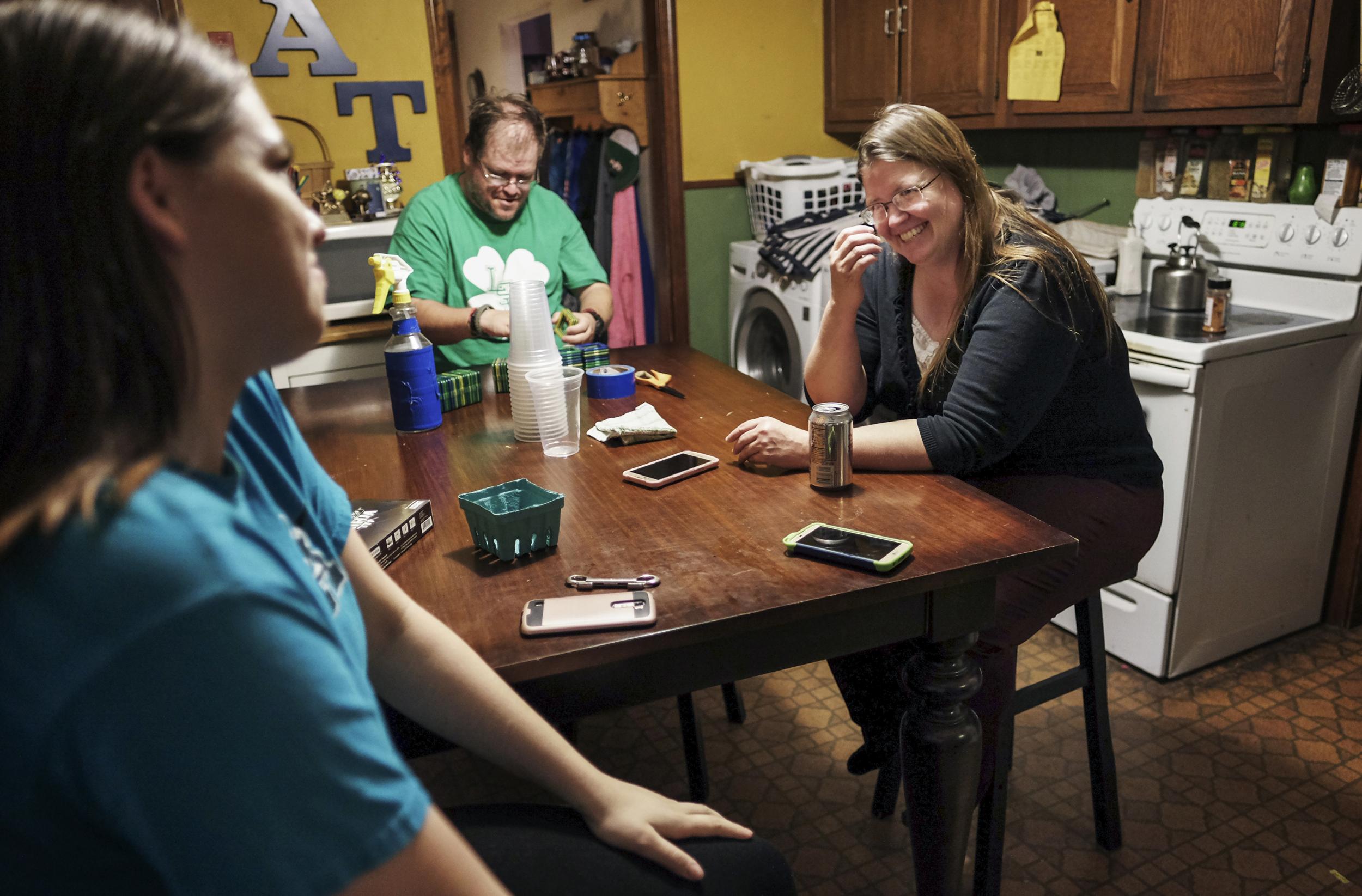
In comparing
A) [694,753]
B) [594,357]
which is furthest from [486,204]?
[694,753]

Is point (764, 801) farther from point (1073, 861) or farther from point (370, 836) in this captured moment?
point (370, 836)

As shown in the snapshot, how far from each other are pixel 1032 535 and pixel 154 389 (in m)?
1.05

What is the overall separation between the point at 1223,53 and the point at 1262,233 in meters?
0.50

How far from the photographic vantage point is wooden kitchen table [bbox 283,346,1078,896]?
3.52 ft

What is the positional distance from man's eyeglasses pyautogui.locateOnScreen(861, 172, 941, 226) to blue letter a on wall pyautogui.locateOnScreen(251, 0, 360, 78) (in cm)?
241

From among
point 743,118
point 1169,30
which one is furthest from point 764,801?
point 743,118

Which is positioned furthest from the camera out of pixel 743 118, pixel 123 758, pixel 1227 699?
pixel 743 118

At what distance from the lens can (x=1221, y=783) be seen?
6.66ft

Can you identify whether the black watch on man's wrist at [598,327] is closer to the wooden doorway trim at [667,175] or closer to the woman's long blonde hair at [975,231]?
the woman's long blonde hair at [975,231]

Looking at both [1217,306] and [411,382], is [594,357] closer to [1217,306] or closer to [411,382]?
[411,382]

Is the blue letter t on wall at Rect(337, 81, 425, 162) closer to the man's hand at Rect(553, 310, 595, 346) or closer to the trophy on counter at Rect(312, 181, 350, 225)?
the trophy on counter at Rect(312, 181, 350, 225)

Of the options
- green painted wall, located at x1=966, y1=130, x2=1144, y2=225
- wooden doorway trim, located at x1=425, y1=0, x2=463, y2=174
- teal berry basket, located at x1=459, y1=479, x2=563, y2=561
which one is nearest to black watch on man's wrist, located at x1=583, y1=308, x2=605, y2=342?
wooden doorway trim, located at x1=425, y1=0, x2=463, y2=174

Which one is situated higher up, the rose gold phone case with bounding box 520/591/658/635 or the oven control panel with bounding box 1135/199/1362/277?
the oven control panel with bounding box 1135/199/1362/277

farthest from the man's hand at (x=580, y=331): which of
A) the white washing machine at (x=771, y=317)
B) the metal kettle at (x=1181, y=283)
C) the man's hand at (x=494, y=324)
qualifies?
the metal kettle at (x=1181, y=283)
